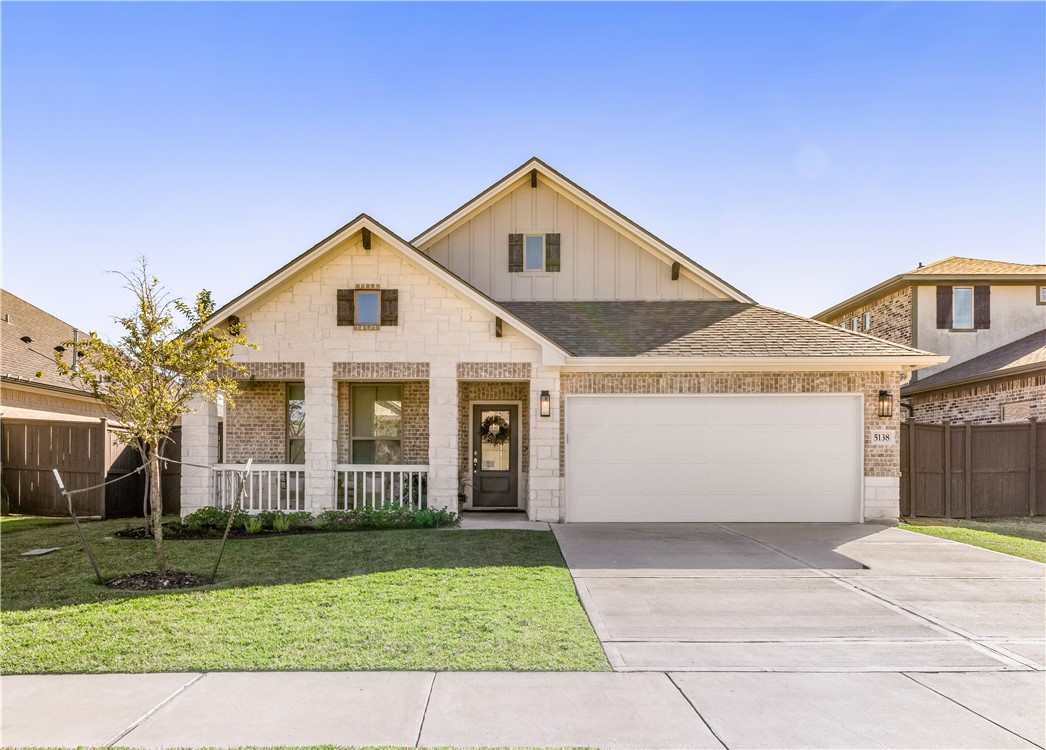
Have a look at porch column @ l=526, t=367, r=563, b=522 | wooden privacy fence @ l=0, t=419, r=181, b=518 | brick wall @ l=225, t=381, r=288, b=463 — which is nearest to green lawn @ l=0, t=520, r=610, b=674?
porch column @ l=526, t=367, r=563, b=522

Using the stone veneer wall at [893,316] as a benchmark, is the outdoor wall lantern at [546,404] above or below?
below

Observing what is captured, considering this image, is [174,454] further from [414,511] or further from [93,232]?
[414,511]

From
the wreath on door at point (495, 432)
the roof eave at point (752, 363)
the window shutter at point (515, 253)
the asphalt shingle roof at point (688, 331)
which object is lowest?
the wreath on door at point (495, 432)

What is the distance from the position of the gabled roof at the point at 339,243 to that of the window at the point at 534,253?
302 cm

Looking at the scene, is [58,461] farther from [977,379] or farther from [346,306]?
[977,379]

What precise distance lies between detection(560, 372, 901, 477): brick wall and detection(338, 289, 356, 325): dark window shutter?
4.07m

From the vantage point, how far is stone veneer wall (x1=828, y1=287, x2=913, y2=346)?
816 inches

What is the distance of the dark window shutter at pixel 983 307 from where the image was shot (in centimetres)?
2028

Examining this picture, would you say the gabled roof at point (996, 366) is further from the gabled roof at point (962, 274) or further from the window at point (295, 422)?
the window at point (295, 422)

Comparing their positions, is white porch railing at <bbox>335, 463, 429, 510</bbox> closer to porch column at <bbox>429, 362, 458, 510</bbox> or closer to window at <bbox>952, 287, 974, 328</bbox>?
porch column at <bbox>429, 362, 458, 510</bbox>

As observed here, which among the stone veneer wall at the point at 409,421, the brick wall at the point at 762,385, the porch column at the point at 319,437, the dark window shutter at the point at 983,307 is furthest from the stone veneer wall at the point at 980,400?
the porch column at the point at 319,437

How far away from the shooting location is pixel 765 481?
12250mm

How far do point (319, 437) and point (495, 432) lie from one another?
12.6ft

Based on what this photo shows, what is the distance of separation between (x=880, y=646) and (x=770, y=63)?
1012 cm
